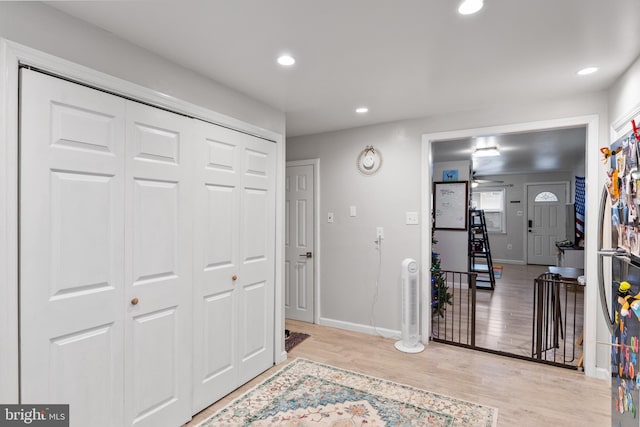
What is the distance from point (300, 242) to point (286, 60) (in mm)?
2558

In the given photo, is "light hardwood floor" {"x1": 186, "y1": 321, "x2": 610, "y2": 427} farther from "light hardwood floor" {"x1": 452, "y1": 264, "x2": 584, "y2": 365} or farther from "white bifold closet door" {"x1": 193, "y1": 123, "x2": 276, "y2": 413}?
"light hardwood floor" {"x1": 452, "y1": 264, "x2": 584, "y2": 365}

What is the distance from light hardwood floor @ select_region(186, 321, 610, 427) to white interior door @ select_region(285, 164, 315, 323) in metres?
0.77

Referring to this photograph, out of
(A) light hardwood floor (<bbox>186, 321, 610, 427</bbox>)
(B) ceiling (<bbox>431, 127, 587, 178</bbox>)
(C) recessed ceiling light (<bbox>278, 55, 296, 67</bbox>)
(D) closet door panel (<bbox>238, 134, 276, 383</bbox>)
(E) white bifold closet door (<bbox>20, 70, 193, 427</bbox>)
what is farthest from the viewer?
(B) ceiling (<bbox>431, 127, 587, 178</bbox>)

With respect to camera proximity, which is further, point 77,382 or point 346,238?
point 346,238

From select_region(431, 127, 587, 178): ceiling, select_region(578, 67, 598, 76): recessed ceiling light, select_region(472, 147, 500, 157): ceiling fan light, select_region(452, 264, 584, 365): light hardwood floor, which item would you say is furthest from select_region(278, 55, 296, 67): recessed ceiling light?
select_region(472, 147, 500, 157): ceiling fan light

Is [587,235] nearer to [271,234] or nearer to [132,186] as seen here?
[271,234]

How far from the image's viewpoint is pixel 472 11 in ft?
5.50

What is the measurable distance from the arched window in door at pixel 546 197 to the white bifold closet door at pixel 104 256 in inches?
368

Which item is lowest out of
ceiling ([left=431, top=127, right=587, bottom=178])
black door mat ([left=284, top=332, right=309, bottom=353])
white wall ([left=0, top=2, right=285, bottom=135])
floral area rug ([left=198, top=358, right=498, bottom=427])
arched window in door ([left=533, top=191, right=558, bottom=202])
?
black door mat ([left=284, top=332, right=309, bottom=353])

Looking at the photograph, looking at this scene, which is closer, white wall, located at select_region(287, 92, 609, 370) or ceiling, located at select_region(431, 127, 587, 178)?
white wall, located at select_region(287, 92, 609, 370)

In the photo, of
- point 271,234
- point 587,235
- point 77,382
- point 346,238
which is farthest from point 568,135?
point 77,382

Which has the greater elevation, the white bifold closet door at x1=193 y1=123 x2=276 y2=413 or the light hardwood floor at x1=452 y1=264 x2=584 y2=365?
the white bifold closet door at x1=193 y1=123 x2=276 y2=413

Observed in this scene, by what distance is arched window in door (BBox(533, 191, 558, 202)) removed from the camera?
8.80 m

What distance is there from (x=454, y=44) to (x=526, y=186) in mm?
8436
